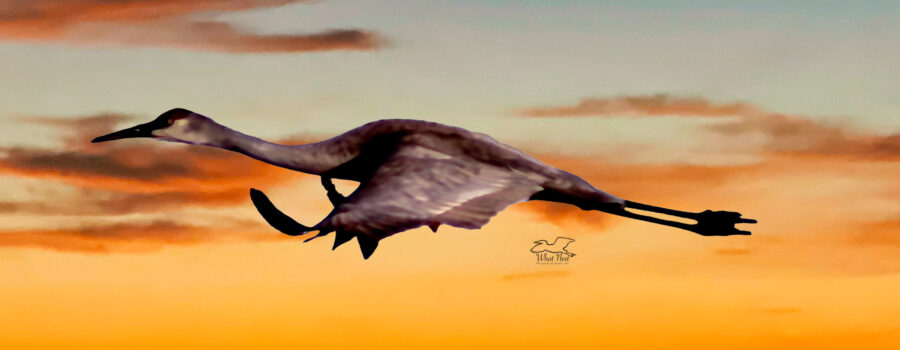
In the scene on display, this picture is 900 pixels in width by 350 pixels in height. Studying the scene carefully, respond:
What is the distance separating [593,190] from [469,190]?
195cm

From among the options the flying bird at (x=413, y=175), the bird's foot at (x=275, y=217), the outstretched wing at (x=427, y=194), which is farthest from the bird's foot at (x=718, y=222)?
the bird's foot at (x=275, y=217)

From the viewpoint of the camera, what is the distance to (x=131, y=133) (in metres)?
16.3

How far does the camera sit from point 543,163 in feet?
49.4

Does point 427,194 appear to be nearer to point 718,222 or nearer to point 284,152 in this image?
point 284,152

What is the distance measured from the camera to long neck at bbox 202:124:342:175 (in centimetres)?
1527

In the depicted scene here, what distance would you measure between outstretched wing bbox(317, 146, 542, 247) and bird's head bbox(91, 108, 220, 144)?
2657mm

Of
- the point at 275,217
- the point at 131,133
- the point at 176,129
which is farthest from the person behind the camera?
the point at 131,133

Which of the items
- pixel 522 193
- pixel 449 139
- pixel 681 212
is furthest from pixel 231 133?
pixel 681 212

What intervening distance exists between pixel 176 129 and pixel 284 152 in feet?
5.19

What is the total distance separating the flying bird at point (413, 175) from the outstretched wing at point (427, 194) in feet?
0.04

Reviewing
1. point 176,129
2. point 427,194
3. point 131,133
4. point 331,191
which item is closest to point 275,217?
point 427,194

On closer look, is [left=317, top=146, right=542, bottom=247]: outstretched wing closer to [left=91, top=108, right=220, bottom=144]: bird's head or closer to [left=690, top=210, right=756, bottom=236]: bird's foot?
[left=91, top=108, right=220, bottom=144]: bird's head

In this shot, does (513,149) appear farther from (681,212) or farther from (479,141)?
(681,212)

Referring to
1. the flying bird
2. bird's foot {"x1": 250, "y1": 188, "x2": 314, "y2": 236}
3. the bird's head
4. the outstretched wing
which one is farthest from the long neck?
bird's foot {"x1": 250, "y1": 188, "x2": 314, "y2": 236}
